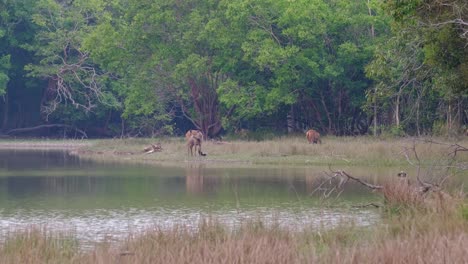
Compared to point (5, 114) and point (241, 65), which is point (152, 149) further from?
point (5, 114)

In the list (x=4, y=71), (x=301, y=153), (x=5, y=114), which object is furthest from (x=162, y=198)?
(x=5, y=114)

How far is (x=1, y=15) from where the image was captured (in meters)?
56.3

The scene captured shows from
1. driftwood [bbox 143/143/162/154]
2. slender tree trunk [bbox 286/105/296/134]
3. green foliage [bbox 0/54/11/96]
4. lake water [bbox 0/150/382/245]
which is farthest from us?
green foliage [bbox 0/54/11/96]

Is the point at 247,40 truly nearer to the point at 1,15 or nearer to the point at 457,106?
the point at 457,106

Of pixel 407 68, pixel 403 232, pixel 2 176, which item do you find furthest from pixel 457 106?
pixel 403 232

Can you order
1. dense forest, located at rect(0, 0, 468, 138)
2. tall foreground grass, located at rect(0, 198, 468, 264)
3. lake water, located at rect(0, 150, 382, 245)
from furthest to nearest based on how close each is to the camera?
dense forest, located at rect(0, 0, 468, 138), lake water, located at rect(0, 150, 382, 245), tall foreground grass, located at rect(0, 198, 468, 264)

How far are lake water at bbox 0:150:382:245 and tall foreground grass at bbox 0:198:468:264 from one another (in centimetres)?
79

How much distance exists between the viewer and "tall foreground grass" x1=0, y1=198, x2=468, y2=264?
37.1 ft

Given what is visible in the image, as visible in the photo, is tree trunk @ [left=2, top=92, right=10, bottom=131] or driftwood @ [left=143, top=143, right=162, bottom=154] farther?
tree trunk @ [left=2, top=92, right=10, bottom=131]

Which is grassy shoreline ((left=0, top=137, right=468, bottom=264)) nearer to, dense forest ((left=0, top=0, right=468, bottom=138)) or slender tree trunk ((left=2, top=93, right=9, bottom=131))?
dense forest ((left=0, top=0, right=468, bottom=138))

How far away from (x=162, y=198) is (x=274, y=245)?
10.4 m

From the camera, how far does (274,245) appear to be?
12.5 meters

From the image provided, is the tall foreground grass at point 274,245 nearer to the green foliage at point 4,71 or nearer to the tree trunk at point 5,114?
the green foliage at point 4,71

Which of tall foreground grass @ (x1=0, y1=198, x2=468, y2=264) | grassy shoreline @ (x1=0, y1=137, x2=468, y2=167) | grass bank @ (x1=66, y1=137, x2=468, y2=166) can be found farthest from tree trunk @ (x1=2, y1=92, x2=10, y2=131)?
tall foreground grass @ (x1=0, y1=198, x2=468, y2=264)
